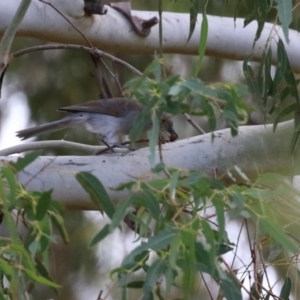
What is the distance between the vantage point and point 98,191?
1287 millimetres

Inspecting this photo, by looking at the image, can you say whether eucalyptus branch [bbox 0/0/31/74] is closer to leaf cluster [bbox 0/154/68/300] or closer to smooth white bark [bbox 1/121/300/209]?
smooth white bark [bbox 1/121/300/209]

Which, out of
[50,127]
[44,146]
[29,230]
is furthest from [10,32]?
[29,230]

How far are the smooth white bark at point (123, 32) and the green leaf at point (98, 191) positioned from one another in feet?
3.87

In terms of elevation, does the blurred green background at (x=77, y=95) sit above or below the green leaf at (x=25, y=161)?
below

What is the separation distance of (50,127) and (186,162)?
951mm

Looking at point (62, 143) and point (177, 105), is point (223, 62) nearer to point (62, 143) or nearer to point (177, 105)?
point (62, 143)

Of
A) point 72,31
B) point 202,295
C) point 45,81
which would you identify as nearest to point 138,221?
point 72,31

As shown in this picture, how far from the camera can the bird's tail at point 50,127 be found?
2538 millimetres

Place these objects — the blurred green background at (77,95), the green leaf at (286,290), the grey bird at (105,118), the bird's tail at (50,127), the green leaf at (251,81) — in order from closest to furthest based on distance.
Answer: the green leaf at (286,290), the green leaf at (251,81), the bird's tail at (50,127), the grey bird at (105,118), the blurred green background at (77,95)

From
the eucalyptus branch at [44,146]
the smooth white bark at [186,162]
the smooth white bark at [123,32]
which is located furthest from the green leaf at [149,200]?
the smooth white bark at [123,32]

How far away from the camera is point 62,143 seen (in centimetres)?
213

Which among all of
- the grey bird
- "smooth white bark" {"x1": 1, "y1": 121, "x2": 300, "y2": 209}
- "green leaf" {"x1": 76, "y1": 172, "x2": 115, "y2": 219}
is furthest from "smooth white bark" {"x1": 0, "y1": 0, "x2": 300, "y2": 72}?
"green leaf" {"x1": 76, "y1": 172, "x2": 115, "y2": 219}

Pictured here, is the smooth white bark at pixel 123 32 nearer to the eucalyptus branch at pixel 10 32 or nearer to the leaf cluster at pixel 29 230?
the eucalyptus branch at pixel 10 32

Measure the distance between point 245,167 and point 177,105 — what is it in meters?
0.71
